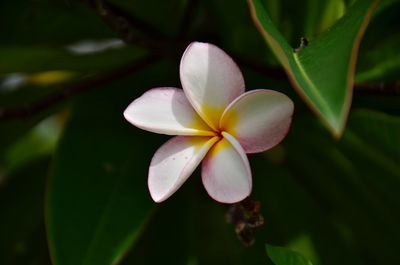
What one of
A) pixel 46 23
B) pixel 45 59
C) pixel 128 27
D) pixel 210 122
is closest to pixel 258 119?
pixel 210 122

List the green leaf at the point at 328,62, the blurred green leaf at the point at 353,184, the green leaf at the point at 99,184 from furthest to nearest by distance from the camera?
the blurred green leaf at the point at 353,184 → the green leaf at the point at 99,184 → the green leaf at the point at 328,62

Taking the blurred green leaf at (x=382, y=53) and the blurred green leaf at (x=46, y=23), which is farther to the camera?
the blurred green leaf at (x=46, y=23)

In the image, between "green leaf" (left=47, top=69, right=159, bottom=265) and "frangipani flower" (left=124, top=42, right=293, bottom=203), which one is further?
"green leaf" (left=47, top=69, right=159, bottom=265)

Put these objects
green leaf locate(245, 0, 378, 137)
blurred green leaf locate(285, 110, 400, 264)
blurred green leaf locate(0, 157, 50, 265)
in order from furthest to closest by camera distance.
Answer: blurred green leaf locate(0, 157, 50, 265) < blurred green leaf locate(285, 110, 400, 264) < green leaf locate(245, 0, 378, 137)

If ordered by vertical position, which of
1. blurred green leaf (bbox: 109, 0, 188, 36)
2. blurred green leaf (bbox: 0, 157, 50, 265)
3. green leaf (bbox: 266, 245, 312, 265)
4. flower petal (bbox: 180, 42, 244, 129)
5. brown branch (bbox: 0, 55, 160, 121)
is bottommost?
blurred green leaf (bbox: 0, 157, 50, 265)

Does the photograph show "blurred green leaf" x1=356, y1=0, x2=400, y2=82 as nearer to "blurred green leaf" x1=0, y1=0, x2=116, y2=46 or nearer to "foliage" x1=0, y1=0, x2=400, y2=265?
"foliage" x1=0, y1=0, x2=400, y2=265

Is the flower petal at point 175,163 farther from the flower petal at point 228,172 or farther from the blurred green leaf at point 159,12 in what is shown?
the blurred green leaf at point 159,12

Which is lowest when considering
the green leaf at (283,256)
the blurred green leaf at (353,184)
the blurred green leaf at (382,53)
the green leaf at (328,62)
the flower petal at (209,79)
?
the blurred green leaf at (353,184)

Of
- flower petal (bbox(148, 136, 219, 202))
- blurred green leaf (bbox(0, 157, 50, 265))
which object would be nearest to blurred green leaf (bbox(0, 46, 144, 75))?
blurred green leaf (bbox(0, 157, 50, 265))

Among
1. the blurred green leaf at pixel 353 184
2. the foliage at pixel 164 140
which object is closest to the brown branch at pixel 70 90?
the foliage at pixel 164 140
